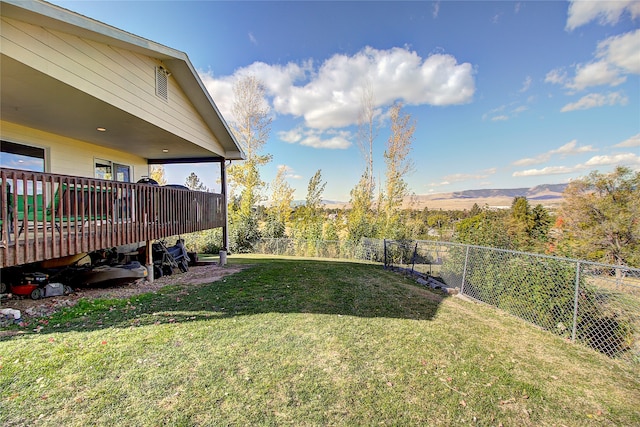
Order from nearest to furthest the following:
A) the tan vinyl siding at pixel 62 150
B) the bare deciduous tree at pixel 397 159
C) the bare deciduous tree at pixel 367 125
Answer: the tan vinyl siding at pixel 62 150, the bare deciduous tree at pixel 397 159, the bare deciduous tree at pixel 367 125

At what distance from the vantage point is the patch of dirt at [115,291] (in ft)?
13.8

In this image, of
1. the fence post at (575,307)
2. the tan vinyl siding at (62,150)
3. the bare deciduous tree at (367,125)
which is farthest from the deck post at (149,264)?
the bare deciduous tree at (367,125)

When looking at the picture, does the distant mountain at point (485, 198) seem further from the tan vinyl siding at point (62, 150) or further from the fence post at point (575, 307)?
the tan vinyl siding at point (62, 150)

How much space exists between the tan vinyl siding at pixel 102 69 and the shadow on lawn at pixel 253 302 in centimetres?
354

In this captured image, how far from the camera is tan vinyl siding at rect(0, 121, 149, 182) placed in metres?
5.88

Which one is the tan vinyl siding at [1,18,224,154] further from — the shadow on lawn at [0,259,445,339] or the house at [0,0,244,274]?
the shadow on lawn at [0,259,445,339]

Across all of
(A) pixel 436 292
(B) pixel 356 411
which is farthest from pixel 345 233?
(B) pixel 356 411

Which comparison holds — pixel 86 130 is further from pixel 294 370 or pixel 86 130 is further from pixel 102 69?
pixel 294 370

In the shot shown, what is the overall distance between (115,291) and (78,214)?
1790 mm

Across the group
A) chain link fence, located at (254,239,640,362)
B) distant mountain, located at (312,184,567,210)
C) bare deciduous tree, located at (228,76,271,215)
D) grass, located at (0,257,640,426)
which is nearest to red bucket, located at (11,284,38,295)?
grass, located at (0,257,640,426)

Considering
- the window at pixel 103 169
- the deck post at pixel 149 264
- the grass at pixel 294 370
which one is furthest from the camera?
the window at pixel 103 169

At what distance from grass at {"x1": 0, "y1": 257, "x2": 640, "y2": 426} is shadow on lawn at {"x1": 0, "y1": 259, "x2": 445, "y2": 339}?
0.05 m

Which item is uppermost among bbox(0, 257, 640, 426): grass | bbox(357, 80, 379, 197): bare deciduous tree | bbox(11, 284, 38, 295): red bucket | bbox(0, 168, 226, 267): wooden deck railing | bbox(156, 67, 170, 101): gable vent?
bbox(357, 80, 379, 197): bare deciduous tree

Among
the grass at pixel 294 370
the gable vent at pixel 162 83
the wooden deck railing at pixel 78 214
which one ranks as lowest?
the grass at pixel 294 370
